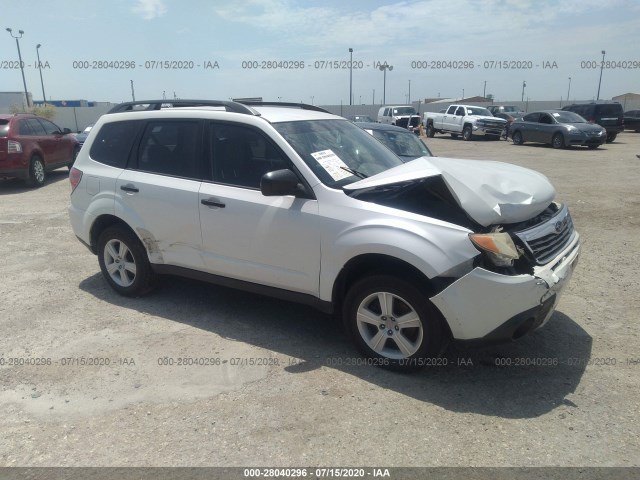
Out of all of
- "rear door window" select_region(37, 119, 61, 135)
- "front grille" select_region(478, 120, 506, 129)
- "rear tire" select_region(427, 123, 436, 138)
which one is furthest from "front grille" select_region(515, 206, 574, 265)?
"rear tire" select_region(427, 123, 436, 138)

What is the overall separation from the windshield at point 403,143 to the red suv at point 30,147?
866cm

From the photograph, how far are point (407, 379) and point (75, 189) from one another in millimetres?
3950

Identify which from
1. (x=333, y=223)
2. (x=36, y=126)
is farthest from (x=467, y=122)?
(x=333, y=223)

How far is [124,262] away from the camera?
5141mm

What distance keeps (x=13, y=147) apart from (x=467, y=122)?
914 inches

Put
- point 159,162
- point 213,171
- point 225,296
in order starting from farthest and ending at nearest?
1. point 225,296
2. point 159,162
3. point 213,171

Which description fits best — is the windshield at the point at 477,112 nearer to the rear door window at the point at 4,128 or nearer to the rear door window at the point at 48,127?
the rear door window at the point at 48,127

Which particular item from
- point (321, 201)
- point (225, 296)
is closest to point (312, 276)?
point (321, 201)

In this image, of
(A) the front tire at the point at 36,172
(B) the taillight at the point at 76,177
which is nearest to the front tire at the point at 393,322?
(B) the taillight at the point at 76,177

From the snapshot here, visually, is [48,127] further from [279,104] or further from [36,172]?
[279,104]

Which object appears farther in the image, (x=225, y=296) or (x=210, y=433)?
(x=225, y=296)

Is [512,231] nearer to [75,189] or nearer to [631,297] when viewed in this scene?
[631,297]

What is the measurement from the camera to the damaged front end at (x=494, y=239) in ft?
10.6

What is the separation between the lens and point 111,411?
3342mm
